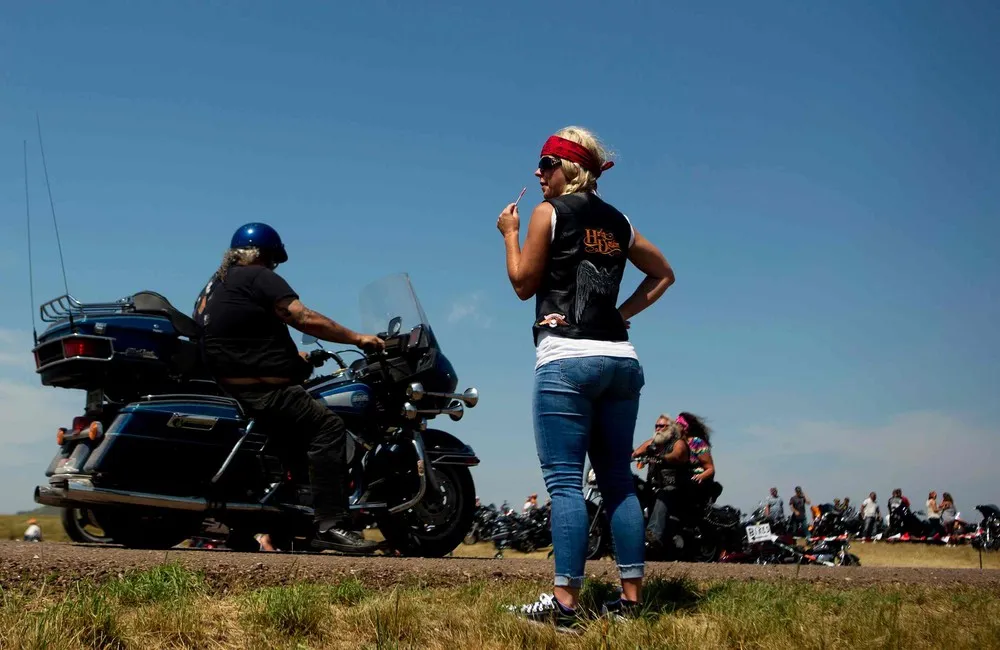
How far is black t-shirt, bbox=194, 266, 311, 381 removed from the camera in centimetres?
609

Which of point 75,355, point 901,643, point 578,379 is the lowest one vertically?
point 901,643

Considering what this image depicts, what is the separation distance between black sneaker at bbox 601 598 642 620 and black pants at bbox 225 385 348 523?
8.98ft

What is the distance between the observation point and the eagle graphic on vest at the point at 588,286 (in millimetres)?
3830

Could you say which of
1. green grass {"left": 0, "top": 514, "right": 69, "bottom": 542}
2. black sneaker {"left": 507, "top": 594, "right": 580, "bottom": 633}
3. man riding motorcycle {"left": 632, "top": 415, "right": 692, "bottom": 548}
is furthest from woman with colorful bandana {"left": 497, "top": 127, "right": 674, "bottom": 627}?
green grass {"left": 0, "top": 514, "right": 69, "bottom": 542}

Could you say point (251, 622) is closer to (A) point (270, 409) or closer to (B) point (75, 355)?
(A) point (270, 409)

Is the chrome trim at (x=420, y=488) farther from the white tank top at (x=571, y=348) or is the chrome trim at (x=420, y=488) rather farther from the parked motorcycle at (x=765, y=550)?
the parked motorcycle at (x=765, y=550)

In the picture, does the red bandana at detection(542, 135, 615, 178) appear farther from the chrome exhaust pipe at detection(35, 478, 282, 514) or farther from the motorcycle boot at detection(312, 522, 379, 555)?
the motorcycle boot at detection(312, 522, 379, 555)

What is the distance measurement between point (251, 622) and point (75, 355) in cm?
333

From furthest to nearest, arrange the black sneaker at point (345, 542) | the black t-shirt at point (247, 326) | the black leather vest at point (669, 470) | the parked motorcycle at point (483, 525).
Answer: the parked motorcycle at point (483, 525)
the black leather vest at point (669, 470)
the black sneaker at point (345, 542)
the black t-shirt at point (247, 326)

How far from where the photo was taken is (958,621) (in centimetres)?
411

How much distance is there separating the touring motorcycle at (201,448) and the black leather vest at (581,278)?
3067mm

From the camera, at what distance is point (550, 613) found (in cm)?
366

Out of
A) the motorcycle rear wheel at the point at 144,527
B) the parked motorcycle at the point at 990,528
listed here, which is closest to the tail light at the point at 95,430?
the motorcycle rear wheel at the point at 144,527

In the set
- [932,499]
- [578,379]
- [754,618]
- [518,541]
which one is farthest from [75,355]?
[932,499]
